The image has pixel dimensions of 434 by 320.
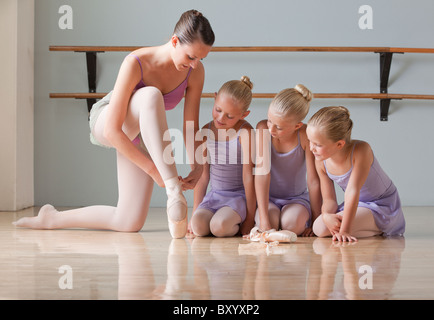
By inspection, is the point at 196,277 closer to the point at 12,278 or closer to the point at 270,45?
the point at 12,278

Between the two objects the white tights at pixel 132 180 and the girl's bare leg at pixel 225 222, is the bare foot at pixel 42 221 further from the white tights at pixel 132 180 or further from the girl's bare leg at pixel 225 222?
the girl's bare leg at pixel 225 222

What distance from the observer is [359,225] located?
1766 mm

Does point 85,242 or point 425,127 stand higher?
point 425,127

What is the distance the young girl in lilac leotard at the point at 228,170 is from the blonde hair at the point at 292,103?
11 cm

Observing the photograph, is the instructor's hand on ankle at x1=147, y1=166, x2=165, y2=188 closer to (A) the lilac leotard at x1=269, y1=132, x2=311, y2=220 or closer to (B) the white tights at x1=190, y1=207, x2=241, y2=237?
(B) the white tights at x1=190, y1=207, x2=241, y2=237

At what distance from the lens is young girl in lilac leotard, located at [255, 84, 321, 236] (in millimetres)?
1754

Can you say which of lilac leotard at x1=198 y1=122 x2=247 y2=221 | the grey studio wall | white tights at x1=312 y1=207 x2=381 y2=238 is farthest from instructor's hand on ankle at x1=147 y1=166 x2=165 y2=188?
the grey studio wall

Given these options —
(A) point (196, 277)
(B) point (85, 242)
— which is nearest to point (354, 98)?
(B) point (85, 242)

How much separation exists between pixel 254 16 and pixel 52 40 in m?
0.98

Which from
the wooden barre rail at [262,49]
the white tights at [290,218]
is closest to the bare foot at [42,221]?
the white tights at [290,218]

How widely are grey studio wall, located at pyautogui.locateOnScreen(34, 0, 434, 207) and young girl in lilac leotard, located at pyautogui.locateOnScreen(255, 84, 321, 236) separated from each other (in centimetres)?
98

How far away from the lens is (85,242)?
161 cm
